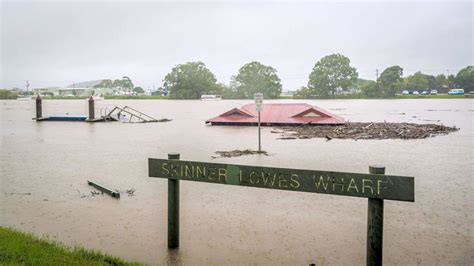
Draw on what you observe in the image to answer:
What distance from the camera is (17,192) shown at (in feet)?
28.8

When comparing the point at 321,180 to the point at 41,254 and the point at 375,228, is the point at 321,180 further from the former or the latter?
the point at 41,254

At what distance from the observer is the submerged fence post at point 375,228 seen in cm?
439

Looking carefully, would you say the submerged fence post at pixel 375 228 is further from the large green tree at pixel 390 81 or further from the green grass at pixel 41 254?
the large green tree at pixel 390 81

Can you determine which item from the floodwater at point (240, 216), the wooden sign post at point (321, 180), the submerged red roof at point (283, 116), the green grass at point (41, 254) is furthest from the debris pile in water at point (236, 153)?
the submerged red roof at point (283, 116)

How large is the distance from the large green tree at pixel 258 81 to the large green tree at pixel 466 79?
5745 centimetres

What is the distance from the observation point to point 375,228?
447 centimetres

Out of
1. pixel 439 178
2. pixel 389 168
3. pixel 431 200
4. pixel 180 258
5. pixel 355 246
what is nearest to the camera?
pixel 180 258

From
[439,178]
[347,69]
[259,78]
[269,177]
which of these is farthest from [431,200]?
[347,69]

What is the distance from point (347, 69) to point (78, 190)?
14548 centimetres

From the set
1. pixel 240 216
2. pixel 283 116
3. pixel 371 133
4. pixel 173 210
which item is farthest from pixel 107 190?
pixel 283 116

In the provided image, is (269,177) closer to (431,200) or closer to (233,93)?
(431,200)

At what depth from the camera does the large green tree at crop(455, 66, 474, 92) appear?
450ft

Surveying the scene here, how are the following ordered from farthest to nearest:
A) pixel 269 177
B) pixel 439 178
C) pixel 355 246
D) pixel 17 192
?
pixel 439 178 < pixel 17 192 < pixel 355 246 < pixel 269 177

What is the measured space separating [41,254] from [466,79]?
505 feet
